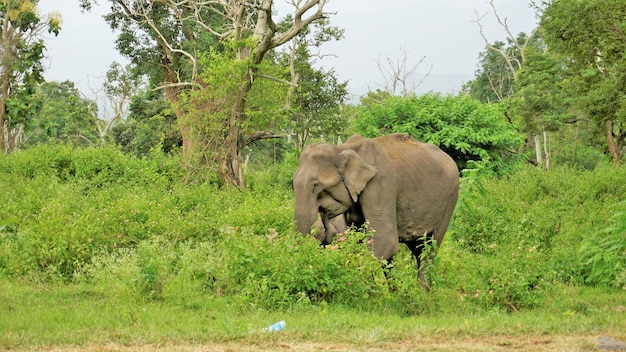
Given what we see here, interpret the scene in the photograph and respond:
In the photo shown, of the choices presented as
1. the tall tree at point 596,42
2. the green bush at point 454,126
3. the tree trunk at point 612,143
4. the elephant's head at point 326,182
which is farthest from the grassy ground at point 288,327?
the tree trunk at point 612,143

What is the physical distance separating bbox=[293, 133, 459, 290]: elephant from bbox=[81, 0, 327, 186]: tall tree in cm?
1134

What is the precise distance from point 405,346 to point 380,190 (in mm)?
3269

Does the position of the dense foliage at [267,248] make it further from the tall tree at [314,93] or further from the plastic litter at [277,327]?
the tall tree at [314,93]

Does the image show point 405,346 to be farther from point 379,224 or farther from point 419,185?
point 419,185

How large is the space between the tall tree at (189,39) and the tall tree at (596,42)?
6385 millimetres

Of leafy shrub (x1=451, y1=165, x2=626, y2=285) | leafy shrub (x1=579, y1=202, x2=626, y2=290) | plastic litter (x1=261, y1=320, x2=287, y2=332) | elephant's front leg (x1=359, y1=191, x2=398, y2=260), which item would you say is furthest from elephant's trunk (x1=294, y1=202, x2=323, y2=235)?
leafy shrub (x1=579, y1=202, x2=626, y2=290)

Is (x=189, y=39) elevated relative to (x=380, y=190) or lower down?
elevated

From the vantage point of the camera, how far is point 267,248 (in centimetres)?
900

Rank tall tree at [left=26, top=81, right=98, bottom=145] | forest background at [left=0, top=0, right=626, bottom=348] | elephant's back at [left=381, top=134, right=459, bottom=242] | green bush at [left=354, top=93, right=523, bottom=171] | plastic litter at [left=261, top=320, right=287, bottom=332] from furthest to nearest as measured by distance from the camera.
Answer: tall tree at [left=26, top=81, right=98, bottom=145]
green bush at [left=354, top=93, right=523, bottom=171]
elephant's back at [left=381, top=134, right=459, bottom=242]
forest background at [left=0, top=0, right=626, bottom=348]
plastic litter at [left=261, top=320, right=287, bottom=332]

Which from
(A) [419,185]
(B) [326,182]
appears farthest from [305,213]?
(A) [419,185]

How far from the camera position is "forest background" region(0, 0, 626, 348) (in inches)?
332

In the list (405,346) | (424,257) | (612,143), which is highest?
(612,143)

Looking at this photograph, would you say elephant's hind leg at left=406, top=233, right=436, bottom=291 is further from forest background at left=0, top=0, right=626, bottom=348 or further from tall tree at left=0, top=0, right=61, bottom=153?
tall tree at left=0, top=0, right=61, bottom=153

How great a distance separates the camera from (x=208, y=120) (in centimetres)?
2131
